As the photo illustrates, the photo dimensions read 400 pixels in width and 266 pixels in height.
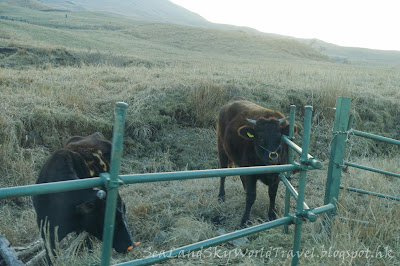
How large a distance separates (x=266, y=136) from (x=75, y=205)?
270 cm

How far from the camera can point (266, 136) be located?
195 inches

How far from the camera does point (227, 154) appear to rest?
250 inches

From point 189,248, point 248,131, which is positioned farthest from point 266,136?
point 189,248

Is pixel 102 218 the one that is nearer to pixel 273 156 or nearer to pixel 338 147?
pixel 273 156

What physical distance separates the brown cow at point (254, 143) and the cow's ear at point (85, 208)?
236 cm

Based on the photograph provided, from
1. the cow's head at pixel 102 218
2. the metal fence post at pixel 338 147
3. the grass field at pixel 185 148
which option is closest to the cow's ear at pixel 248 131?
the grass field at pixel 185 148

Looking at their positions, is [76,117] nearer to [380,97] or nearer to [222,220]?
[222,220]

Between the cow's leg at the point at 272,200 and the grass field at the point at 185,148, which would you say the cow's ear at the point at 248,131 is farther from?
the grass field at the point at 185,148

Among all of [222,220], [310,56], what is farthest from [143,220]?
[310,56]

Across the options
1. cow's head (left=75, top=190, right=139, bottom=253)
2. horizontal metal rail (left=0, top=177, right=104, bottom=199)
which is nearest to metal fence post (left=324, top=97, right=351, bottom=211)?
cow's head (left=75, top=190, right=139, bottom=253)

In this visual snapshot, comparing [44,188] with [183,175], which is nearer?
[44,188]

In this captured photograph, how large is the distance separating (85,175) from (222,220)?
225 centimetres

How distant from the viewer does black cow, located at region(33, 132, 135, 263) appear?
135 inches

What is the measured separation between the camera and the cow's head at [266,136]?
4.90 m
